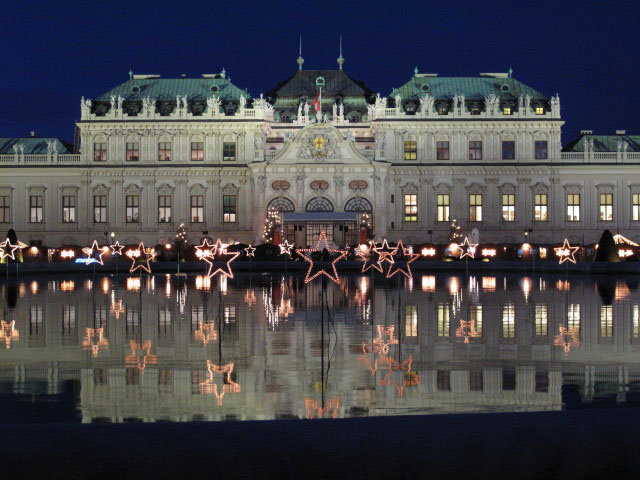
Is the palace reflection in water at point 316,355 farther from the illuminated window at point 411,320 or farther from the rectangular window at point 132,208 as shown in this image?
the rectangular window at point 132,208

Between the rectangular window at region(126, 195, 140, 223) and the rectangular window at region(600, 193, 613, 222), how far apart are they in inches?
1637

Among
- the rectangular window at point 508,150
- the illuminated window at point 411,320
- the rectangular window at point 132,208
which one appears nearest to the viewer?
the illuminated window at point 411,320

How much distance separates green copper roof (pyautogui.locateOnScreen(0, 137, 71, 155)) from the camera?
82.4 meters

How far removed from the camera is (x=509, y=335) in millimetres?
17797

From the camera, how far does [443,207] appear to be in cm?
7925

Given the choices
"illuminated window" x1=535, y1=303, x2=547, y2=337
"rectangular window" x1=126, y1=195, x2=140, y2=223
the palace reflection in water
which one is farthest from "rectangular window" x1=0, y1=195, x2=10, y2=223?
"illuminated window" x1=535, y1=303, x2=547, y2=337

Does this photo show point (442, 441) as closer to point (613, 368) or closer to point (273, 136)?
point (613, 368)

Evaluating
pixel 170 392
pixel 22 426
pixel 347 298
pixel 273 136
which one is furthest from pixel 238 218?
pixel 22 426

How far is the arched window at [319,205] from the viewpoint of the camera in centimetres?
7669

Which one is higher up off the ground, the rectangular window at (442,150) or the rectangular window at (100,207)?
the rectangular window at (442,150)

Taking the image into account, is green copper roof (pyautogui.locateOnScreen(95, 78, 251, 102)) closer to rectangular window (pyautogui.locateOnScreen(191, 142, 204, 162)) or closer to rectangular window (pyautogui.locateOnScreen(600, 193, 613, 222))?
rectangular window (pyautogui.locateOnScreen(191, 142, 204, 162))

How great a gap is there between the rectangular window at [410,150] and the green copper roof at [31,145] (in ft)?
104

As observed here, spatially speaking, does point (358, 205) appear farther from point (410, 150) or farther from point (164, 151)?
point (164, 151)

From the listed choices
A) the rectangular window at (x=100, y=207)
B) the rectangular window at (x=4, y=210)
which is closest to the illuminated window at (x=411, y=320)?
the rectangular window at (x=100, y=207)
